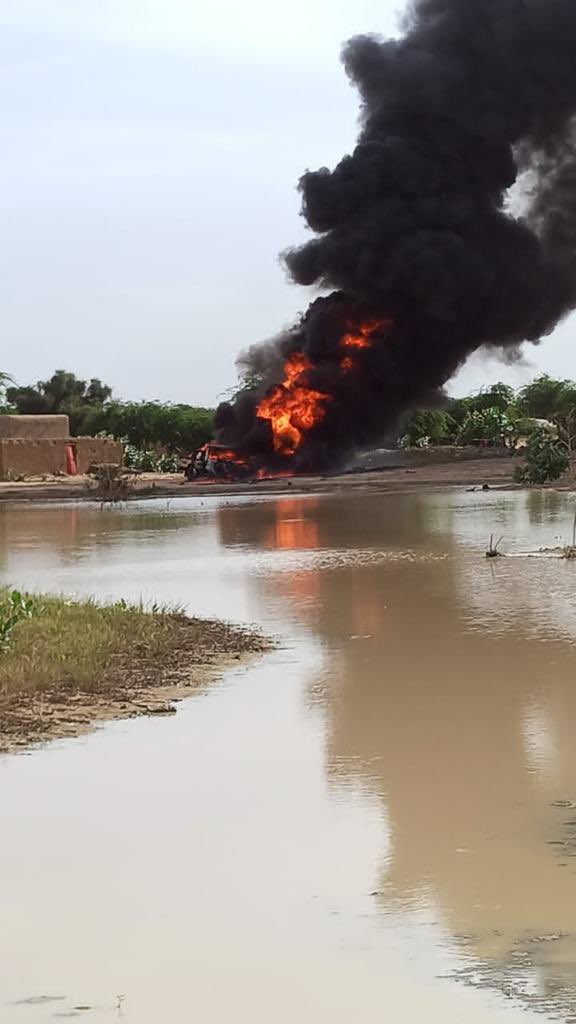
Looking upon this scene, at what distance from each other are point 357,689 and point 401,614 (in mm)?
4507

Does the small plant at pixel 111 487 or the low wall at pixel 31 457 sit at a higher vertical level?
the low wall at pixel 31 457

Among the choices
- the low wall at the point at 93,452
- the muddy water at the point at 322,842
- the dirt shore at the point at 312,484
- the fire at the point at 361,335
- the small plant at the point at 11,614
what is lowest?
the muddy water at the point at 322,842

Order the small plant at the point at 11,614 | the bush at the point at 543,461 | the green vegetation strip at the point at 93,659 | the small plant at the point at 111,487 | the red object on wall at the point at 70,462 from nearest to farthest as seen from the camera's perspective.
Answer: the green vegetation strip at the point at 93,659, the small plant at the point at 11,614, the bush at the point at 543,461, the small plant at the point at 111,487, the red object on wall at the point at 70,462

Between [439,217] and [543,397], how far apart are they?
28738 millimetres

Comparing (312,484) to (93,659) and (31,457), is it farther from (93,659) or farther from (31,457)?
(93,659)

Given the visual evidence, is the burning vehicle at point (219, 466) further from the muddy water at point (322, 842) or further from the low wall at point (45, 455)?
the muddy water at point (322, 842)

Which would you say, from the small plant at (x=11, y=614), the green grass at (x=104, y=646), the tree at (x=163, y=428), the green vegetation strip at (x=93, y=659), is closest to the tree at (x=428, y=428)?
the tree at (x=163, y=428)

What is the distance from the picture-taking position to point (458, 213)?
49.8 metres

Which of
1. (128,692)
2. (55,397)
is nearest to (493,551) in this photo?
(128,692)

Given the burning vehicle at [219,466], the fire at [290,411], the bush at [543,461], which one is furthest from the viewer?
the burning vehicle at [219,466]

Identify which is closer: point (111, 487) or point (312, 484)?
point (111, 487)

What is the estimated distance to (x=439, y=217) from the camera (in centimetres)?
4994

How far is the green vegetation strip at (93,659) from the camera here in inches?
396

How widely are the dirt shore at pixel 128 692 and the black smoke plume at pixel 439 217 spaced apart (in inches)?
1440
